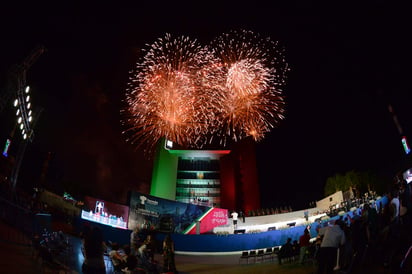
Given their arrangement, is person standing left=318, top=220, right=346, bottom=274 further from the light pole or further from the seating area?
the light pole

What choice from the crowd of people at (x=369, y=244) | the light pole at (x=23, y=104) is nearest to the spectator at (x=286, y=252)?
the crowd of people at (x=369, y=244)

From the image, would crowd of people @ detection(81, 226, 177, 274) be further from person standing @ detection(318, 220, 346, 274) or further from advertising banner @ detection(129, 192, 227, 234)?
advertising banner @ detection(129, 192, 227, 234)

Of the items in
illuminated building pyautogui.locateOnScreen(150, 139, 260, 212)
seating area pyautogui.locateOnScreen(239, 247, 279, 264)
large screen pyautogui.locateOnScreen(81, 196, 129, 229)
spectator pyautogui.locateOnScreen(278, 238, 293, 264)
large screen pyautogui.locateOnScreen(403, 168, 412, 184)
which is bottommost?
seating area pyautogui.locateOnScreen(239, 247, 279, 264)

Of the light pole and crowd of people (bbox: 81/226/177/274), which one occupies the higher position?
the light pole

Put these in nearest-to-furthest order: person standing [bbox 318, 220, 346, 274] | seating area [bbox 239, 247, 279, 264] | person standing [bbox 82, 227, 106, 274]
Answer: person standing [bbox 82, 227, 106, 274] → person standing [bbox 318, 220, 346, 274] → seating area [bbox 239, 247, 279, 264]

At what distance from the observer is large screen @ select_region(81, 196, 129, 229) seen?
69.4 ft

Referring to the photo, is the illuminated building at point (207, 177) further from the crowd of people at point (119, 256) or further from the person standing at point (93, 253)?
the person standing at point (93, 253)

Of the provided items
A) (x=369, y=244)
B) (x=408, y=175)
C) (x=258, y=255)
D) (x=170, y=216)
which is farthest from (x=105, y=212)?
(x=408, y=175)

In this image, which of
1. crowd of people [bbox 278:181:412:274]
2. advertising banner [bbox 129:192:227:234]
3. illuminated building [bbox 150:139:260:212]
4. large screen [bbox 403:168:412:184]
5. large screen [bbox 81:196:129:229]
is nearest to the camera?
crowd of people [bbox 278:181:412:274]

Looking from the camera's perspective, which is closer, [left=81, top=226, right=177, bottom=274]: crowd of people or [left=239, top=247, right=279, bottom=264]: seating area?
[left=81, top=226, right=177, bottom=274]: crowd of people

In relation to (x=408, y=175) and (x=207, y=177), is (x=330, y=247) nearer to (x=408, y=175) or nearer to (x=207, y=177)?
(x=408, y=175)

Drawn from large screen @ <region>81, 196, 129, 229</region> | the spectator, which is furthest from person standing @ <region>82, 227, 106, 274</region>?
large screen @ <region>81, 196, 129, 229</region>

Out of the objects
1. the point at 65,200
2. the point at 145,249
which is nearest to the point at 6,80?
the point at 65,200

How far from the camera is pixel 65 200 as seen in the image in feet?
81.1
